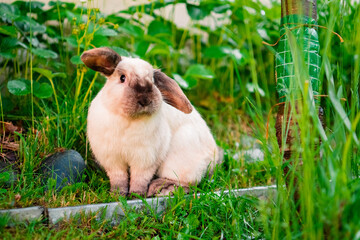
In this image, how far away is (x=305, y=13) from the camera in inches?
80.0

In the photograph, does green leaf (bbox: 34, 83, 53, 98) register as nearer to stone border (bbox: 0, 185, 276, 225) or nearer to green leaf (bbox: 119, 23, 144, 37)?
green leaf (bbox: 119, 23, 144, 37)

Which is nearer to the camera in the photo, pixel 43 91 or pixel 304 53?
pixel 304 53

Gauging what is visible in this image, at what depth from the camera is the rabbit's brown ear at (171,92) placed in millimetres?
2619

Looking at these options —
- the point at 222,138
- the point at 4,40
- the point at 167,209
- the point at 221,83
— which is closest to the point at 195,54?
the point at 221,83

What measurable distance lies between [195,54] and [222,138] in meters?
1.35

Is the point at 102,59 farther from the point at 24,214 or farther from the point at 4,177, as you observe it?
the point at 24,214

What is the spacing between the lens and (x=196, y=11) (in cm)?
425

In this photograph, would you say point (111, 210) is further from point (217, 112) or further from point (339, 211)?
point (217, 112)

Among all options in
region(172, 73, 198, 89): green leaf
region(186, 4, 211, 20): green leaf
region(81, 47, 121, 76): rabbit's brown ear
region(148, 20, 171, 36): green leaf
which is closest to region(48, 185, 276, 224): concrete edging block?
region(81, 47, 121, 76): rabbit's brown ear

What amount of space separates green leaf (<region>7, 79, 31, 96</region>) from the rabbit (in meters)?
0.66

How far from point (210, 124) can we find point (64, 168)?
6.53 ft

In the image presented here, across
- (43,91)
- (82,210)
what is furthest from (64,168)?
(43,91)

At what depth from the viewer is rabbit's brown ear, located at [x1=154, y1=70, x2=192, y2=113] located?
262 cm

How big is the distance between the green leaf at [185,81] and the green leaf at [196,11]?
2.80 ft
